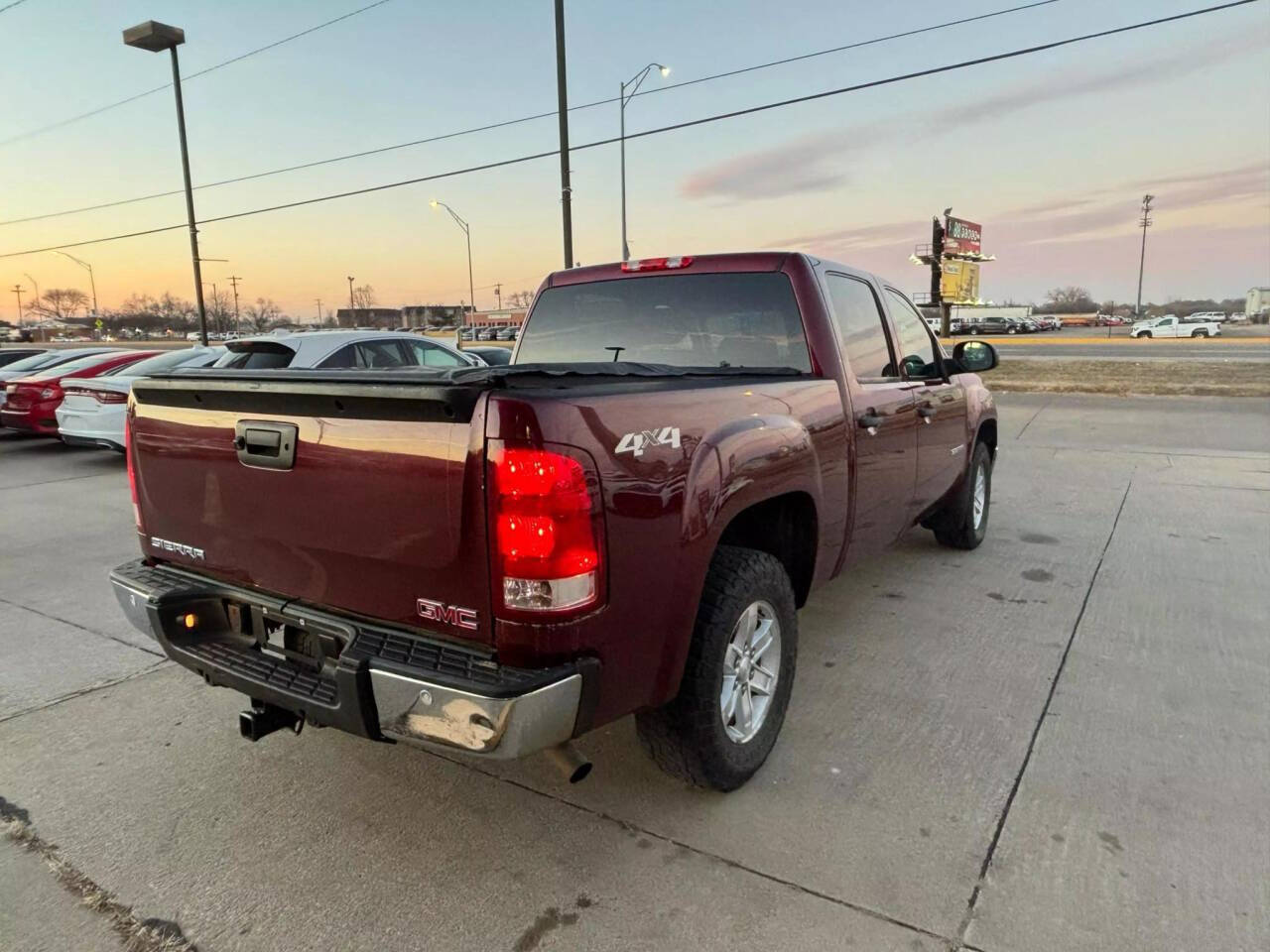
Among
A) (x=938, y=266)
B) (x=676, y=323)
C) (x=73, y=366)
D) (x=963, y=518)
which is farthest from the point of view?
(x=938, y=266)

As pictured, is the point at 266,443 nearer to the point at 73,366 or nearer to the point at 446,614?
the point at 446,614

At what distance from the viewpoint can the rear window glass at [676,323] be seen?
11.9 feet

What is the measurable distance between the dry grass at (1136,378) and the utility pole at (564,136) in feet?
29.0

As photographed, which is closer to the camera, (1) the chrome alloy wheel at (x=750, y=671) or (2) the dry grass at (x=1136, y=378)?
(1) the chrome alloy wheel at (x=750, y=671)

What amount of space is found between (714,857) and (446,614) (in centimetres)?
119

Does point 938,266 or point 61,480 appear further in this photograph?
point 938,266

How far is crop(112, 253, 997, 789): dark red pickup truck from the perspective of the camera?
6.57 ft

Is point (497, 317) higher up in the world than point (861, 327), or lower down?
higher up

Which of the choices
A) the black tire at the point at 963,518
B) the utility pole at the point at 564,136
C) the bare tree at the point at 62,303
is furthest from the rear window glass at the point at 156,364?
the bare tree at the point at 62,303

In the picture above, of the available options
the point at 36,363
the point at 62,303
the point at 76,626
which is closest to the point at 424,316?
the point at 36,363

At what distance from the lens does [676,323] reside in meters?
3.84

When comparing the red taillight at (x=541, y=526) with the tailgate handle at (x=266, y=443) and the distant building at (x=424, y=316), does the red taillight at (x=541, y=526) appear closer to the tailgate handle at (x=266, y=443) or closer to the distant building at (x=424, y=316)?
the tailgate handle at (x=266, y=443)

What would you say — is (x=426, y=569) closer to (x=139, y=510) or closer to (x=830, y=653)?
(x=139, y=510)

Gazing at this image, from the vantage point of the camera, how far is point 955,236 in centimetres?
4322
